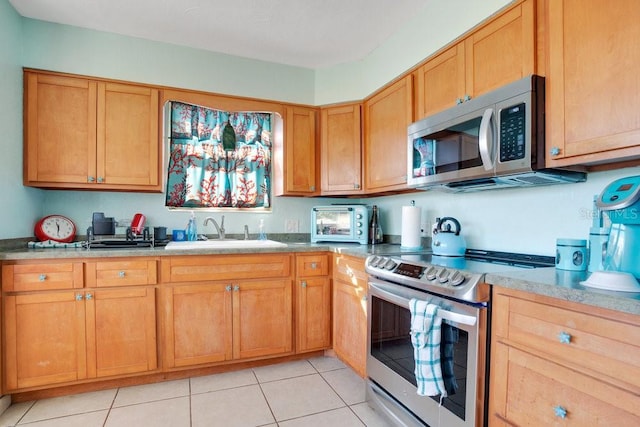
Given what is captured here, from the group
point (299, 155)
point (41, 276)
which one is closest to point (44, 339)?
point (41, 276)

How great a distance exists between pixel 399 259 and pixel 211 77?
2.22m

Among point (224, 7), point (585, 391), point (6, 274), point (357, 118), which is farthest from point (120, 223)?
point (585, 391)

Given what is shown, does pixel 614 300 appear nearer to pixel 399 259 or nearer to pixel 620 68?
pixel 620 68

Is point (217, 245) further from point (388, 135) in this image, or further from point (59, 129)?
point (388, 135)

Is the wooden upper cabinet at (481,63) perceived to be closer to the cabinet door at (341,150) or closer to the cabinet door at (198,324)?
the cabinet door at (341,150)

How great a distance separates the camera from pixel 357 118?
2.96m

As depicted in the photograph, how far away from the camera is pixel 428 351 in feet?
4.95

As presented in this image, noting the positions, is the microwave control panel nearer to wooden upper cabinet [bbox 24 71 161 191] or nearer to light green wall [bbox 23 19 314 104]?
light green wall [bbox 23 19 314 104]

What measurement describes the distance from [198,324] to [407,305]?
1500mm

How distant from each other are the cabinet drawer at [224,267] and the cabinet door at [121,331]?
8.0 inches

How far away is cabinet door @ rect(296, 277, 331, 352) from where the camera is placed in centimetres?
269

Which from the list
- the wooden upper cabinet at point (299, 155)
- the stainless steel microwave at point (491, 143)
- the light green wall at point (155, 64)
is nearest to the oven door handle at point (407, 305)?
the stainless steel microwave at point (491, 143)

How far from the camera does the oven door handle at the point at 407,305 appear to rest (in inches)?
55.0

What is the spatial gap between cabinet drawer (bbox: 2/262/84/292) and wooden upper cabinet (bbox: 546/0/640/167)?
2.67 metres
